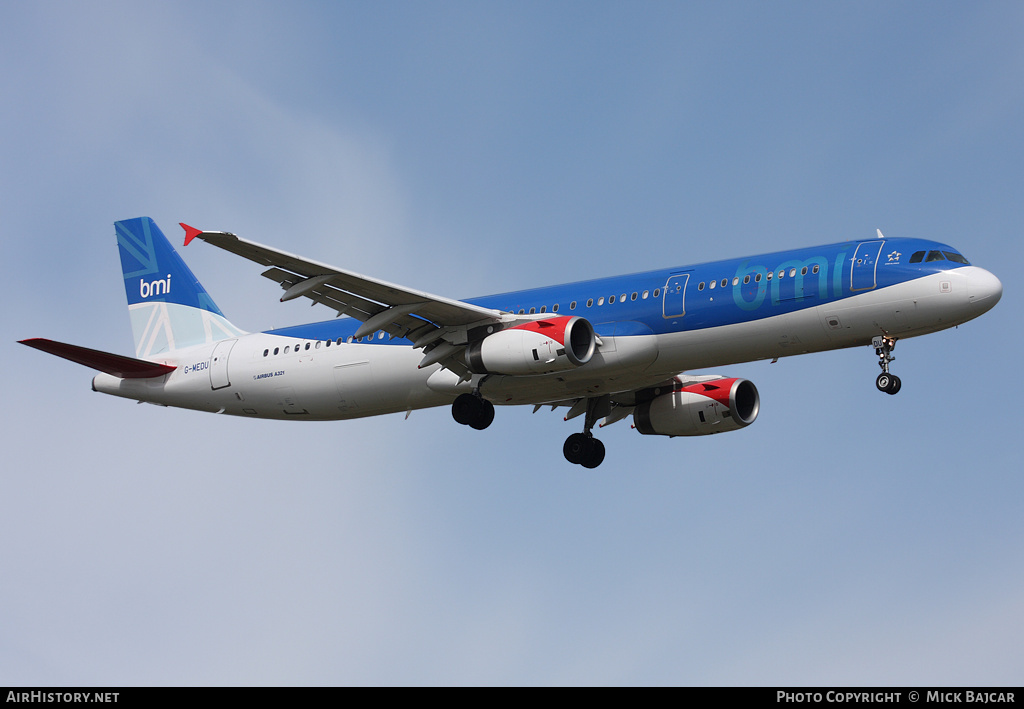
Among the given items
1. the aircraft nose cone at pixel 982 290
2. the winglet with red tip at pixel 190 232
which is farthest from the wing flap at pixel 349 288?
the aircraft nose cone at pixel 982 290

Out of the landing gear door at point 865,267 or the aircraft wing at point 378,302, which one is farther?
the aircraft wing at point 378,302

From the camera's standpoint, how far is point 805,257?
28.3 m

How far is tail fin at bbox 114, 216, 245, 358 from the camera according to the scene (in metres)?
37.4

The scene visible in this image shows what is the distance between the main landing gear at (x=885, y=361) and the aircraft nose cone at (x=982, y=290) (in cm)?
204

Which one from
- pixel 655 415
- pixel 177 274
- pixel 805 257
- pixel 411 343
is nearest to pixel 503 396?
pixel 411 343

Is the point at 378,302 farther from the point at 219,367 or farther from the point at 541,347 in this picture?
the point at 219,367

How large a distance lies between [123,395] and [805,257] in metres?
21.1

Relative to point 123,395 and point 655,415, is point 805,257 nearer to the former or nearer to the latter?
point 655,415

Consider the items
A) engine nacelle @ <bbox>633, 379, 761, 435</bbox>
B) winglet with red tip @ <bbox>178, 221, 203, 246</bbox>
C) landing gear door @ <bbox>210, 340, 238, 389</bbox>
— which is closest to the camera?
winglet with red tip @ <bbox>178, 221, 203, 246</bbox>

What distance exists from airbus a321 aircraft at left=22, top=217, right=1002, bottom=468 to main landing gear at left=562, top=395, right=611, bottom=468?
0.04 meters

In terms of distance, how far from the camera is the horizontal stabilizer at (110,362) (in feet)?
106

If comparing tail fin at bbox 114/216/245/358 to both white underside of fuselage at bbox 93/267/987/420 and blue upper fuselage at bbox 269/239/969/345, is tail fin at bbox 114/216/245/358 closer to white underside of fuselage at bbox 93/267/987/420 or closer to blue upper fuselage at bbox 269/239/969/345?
white underside of fuselage at bbox 93/267/987/420

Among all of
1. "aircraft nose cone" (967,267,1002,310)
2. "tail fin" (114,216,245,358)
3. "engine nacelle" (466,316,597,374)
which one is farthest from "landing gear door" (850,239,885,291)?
"tail fin" (114,216,245,358)

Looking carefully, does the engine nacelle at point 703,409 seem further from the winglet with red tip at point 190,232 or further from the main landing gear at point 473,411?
the winglet with red tip at point 190,232
